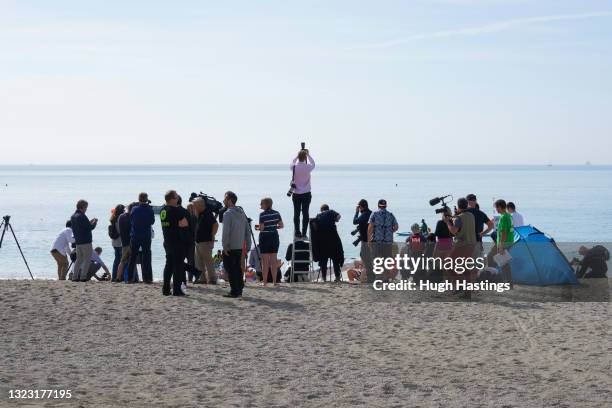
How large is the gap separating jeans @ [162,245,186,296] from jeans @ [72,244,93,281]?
9.91 feet

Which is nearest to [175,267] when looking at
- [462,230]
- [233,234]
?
[233,234]

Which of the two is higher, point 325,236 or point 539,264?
point 325,236

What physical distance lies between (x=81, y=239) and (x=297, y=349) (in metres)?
7.54

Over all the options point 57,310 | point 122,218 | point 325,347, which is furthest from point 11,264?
point 325,347

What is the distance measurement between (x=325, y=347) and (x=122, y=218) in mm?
6824

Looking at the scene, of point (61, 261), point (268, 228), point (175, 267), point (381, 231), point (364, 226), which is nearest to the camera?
point (175, 267)

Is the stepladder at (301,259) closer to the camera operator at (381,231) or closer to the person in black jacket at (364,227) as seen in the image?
the person in black jacket at (364,227)

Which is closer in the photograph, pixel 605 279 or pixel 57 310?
pixel 57 310

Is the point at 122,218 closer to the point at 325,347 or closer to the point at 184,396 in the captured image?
the point at 325,347

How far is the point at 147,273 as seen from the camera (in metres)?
15.8

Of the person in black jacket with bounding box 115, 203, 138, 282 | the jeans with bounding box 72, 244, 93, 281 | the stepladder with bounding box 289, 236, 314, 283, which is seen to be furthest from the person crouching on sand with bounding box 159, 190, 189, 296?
the jeans with bounding box 72, 244, 93, 281

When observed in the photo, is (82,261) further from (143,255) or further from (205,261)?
(205,261)

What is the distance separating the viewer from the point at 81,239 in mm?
16422

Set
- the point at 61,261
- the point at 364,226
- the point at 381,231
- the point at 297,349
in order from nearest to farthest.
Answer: the point at 297,349, the point at 381,231, the point at 364,226, the point at 61,261
